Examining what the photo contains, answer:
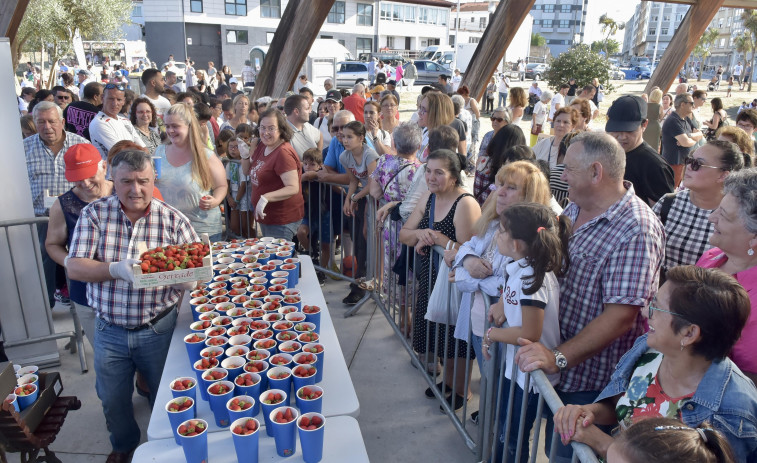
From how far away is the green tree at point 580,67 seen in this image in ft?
66.9

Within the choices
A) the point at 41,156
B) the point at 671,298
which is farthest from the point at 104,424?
the point at 671,298

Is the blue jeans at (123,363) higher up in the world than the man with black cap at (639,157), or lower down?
lower down

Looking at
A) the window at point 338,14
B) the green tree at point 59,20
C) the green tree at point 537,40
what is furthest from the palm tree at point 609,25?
the green tree at point 59,20

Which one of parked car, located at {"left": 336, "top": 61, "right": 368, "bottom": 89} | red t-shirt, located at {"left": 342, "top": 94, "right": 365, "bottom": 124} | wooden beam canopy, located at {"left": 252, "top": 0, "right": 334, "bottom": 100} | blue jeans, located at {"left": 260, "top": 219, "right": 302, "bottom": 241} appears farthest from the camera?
parked car, located at {"left": 336, "top": 61, "right": 368, "bottom": 89}

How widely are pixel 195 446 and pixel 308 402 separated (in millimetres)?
491

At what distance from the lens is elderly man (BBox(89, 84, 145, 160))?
225 inches

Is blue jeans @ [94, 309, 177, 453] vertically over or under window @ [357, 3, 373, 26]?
under

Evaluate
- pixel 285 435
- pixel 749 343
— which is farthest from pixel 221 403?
pixel 749 343

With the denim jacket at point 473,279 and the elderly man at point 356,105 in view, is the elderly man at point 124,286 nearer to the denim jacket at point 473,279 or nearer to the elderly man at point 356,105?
the denim jacket at point 473,279

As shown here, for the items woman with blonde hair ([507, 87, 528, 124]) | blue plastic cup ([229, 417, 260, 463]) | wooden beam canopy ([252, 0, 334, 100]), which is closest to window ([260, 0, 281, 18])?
wooden beam canopy ([252, 0, 334, 100])

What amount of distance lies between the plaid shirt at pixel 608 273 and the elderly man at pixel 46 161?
4612 millimetres

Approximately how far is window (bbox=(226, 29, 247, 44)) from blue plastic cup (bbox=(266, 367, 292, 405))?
145 ft

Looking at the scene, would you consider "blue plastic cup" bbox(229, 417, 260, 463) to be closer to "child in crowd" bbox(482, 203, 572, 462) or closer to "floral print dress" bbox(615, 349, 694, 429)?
"child in crowd" bbox(482, 203, 572, 462)

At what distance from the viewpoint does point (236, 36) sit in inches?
1649
